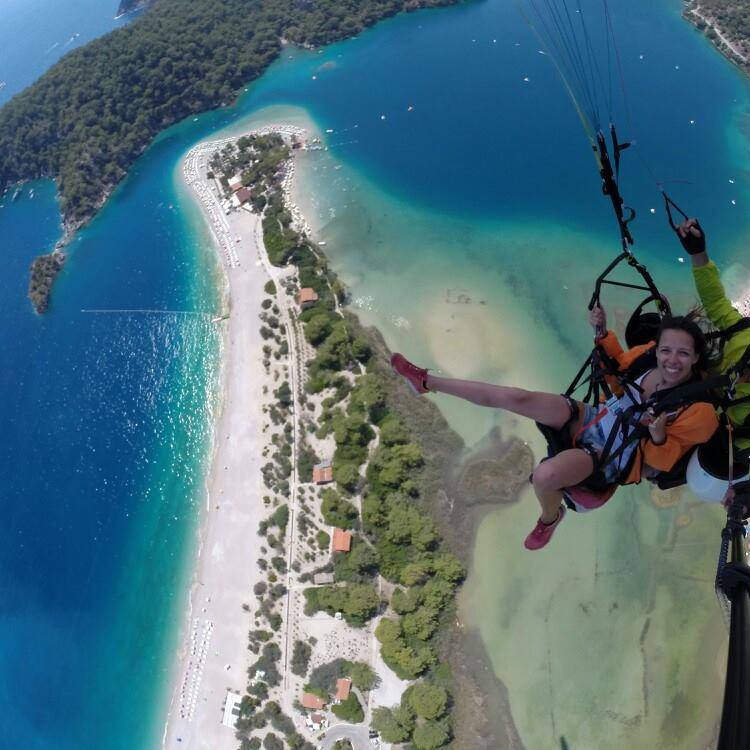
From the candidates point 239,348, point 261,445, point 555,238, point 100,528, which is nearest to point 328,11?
point 555,238

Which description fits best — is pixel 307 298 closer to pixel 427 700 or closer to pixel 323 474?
pixel 323 474

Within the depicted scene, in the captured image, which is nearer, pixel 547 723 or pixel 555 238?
pixel 547 723

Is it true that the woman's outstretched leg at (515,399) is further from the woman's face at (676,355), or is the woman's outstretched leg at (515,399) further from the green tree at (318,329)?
the green tree at (318,329)

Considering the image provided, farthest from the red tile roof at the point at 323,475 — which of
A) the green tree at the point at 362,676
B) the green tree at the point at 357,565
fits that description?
the green tree at the point at 362,676

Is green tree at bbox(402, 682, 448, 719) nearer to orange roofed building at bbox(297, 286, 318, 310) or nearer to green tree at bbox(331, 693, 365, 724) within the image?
green tree at bbox(331, 693, 365, 724)

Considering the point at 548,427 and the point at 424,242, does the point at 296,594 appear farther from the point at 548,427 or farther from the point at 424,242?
the point at 424,242

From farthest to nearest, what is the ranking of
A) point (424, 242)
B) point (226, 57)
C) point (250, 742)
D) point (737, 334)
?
point (226, 57) → point (424, 242) → point (250, 742) → point (737, 334)
